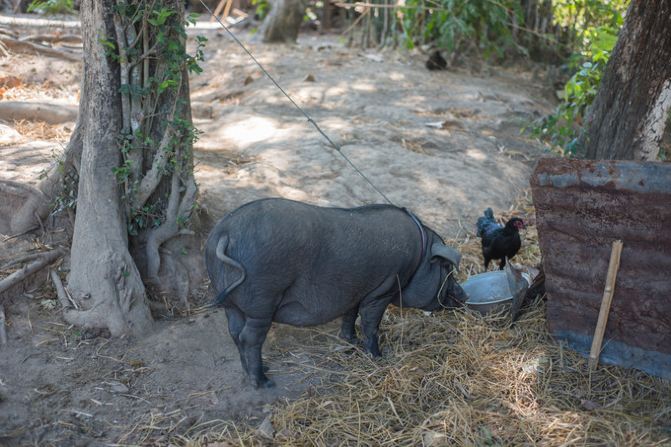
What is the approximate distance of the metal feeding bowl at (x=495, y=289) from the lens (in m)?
4.25

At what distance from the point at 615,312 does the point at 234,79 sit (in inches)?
283

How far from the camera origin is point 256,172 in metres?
5.75

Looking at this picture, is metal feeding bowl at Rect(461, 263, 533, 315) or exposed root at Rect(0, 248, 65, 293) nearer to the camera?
exposed root at Rect(0, 248, 65, 293)

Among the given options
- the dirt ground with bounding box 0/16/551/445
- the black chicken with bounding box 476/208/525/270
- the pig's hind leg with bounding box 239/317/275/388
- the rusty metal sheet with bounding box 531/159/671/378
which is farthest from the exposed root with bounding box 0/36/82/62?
the rusty metal sheet with bounding box 531/159/671/378

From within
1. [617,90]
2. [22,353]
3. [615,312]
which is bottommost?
[22,353]

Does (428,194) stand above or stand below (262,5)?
below

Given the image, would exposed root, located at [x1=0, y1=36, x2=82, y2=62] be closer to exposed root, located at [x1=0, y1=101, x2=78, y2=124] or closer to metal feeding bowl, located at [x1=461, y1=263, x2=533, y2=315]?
exposed root, located at [x1=0, y1=101, x2=78, y2=124]

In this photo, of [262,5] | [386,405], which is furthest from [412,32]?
[386,405]

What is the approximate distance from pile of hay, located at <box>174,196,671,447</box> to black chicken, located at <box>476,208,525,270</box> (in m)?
0.58

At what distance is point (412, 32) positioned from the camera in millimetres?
11273

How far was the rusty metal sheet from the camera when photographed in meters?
3.39

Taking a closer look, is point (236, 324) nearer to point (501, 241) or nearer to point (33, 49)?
point (501, 241)

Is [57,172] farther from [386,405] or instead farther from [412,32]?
[412,32]

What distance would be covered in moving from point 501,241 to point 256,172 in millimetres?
2187
